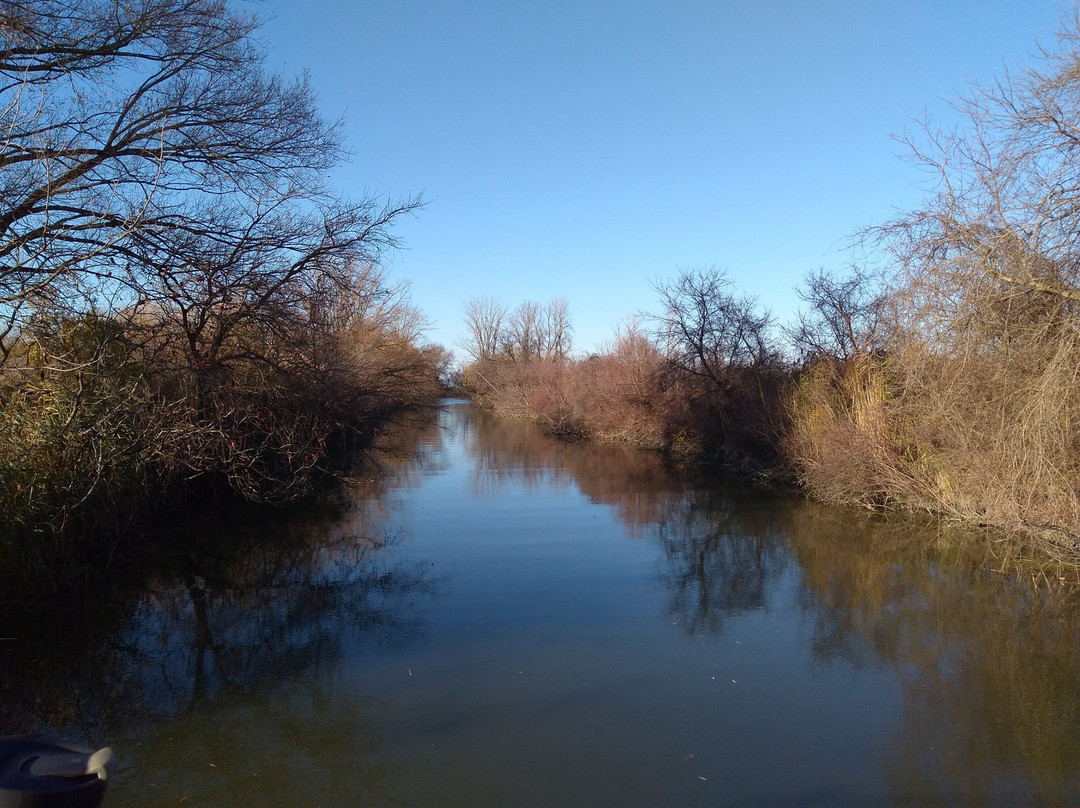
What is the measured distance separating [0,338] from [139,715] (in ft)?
16.6

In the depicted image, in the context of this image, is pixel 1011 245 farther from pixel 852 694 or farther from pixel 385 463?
pixel 385 463

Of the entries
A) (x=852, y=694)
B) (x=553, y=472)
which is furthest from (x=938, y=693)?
(x=553, y=472)

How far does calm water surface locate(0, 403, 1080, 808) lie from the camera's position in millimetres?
4406

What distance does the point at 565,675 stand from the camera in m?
5.96

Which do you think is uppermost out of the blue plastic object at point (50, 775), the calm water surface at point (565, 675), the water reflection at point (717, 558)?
the blue plastic object at point (50, 775)

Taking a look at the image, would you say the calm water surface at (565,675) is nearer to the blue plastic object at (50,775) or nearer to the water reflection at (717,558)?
the water reflection at (717,558)

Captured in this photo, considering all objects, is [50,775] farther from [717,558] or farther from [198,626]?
[717,558]

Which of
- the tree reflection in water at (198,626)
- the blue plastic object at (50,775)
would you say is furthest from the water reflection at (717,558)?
the blue plastic object at (50,775)

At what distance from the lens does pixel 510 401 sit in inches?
1957

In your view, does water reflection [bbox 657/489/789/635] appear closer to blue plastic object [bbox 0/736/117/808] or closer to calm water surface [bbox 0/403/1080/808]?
calm water surface [bbox 0/403/1080/808]

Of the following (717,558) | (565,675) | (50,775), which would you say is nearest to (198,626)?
(565,675)

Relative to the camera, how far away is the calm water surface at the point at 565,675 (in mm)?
4406

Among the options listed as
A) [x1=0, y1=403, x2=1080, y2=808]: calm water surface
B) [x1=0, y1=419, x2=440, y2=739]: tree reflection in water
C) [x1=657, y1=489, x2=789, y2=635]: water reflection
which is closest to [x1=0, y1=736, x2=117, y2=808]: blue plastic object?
[x1=0, y1=403, x2=1080, y2=808]: calm water surface

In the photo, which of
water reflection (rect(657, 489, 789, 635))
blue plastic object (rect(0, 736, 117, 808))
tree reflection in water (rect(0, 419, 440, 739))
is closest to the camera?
blue plastic object (rect(0, 736, 117, 808))
